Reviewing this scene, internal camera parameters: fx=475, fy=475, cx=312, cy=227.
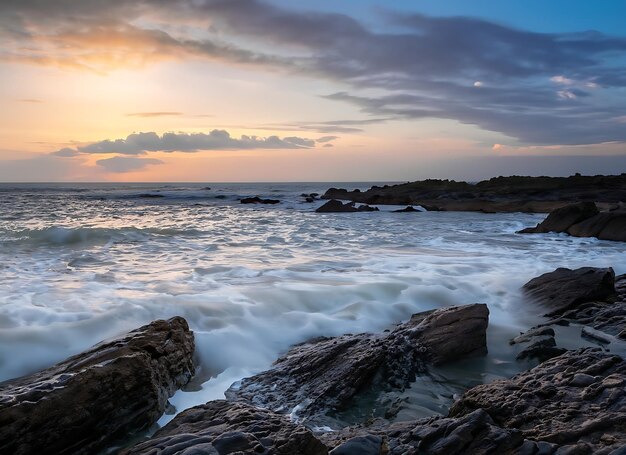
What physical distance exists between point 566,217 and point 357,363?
15088mm

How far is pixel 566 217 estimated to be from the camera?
16.8 meters

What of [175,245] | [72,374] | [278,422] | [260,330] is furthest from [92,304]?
[175,245]

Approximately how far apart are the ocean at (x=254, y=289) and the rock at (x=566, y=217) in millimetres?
1412

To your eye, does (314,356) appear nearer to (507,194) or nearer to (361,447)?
(361,447)

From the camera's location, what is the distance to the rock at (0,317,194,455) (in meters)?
3.14

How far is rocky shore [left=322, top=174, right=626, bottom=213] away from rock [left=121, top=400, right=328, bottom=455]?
1079 inches

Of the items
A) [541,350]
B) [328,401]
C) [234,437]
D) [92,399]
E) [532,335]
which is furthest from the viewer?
[532,335]

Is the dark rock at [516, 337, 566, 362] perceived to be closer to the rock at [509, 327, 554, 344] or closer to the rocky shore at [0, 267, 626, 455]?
the rocky shore at [0, 267, 626, 455]

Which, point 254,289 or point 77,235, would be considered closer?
point 254,289

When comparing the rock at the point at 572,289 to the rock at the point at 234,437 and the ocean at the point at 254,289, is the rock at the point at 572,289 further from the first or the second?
the rock at the point at 234,437

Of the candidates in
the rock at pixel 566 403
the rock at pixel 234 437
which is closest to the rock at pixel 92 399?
the rock at pixel 234 437

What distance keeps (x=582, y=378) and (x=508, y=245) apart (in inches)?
444

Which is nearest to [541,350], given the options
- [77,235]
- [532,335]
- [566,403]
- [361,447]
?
[532,335]

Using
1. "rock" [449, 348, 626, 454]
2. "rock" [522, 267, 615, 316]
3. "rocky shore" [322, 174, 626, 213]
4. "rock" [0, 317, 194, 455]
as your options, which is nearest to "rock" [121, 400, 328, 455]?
"rock" [0, 317, 194, 455]
